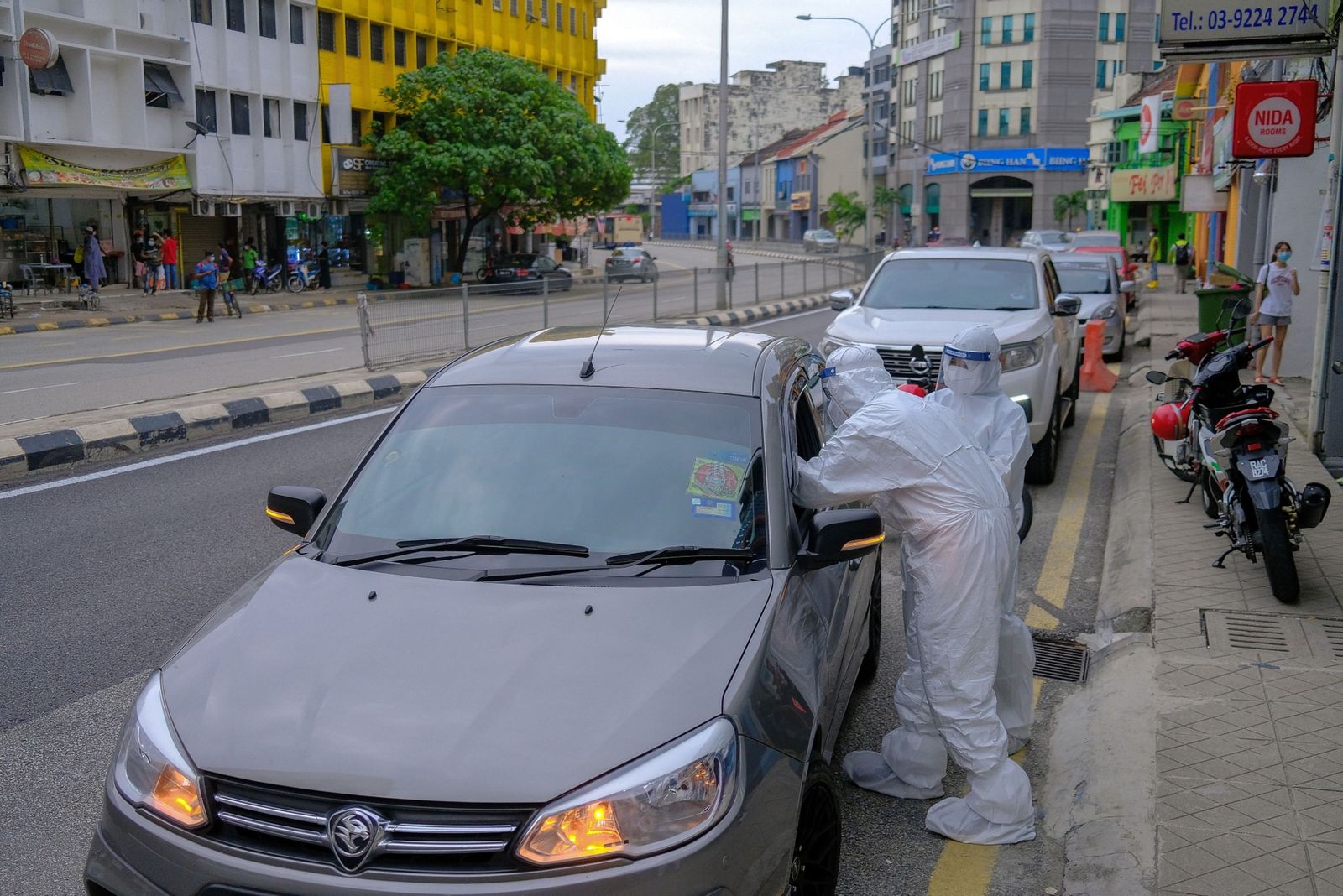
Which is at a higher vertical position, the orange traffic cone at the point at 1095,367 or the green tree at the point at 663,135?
the green tree at the point at 663,135

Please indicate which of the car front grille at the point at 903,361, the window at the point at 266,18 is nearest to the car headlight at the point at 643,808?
the car front grille at the point at 903,361

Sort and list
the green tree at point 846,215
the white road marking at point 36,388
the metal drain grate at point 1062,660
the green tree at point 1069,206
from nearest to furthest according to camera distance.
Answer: the metal drain grate at point 1062,660 < the white road marking at point 36,388 < the green tree at point 1069,206 < the green tree at point 846,215

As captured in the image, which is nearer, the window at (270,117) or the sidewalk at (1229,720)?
the sidewalk at (1229,720)

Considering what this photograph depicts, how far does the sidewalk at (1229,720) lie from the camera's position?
3.86 meters

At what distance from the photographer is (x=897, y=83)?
93500 mm

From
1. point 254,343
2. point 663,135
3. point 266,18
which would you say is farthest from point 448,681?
point 663,135

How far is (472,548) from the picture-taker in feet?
12.2

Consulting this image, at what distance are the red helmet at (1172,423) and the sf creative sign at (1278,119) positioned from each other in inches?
153

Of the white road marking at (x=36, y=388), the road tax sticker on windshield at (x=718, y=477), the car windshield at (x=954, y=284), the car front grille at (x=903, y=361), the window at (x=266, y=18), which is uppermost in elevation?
the window at (x=266, y=18)

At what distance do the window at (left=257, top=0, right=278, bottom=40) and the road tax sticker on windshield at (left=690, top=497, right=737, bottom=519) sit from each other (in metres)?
37.1

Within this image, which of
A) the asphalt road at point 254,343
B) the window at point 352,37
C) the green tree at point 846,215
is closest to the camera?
the asphalt road at point 254,343

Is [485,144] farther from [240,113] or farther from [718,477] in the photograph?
[718,477]

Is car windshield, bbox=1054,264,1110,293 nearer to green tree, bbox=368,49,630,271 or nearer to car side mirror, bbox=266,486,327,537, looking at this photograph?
car side mirror, bbox=266,486,327,537

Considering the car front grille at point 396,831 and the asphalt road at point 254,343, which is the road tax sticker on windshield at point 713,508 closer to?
the car front grille at point 396,831
